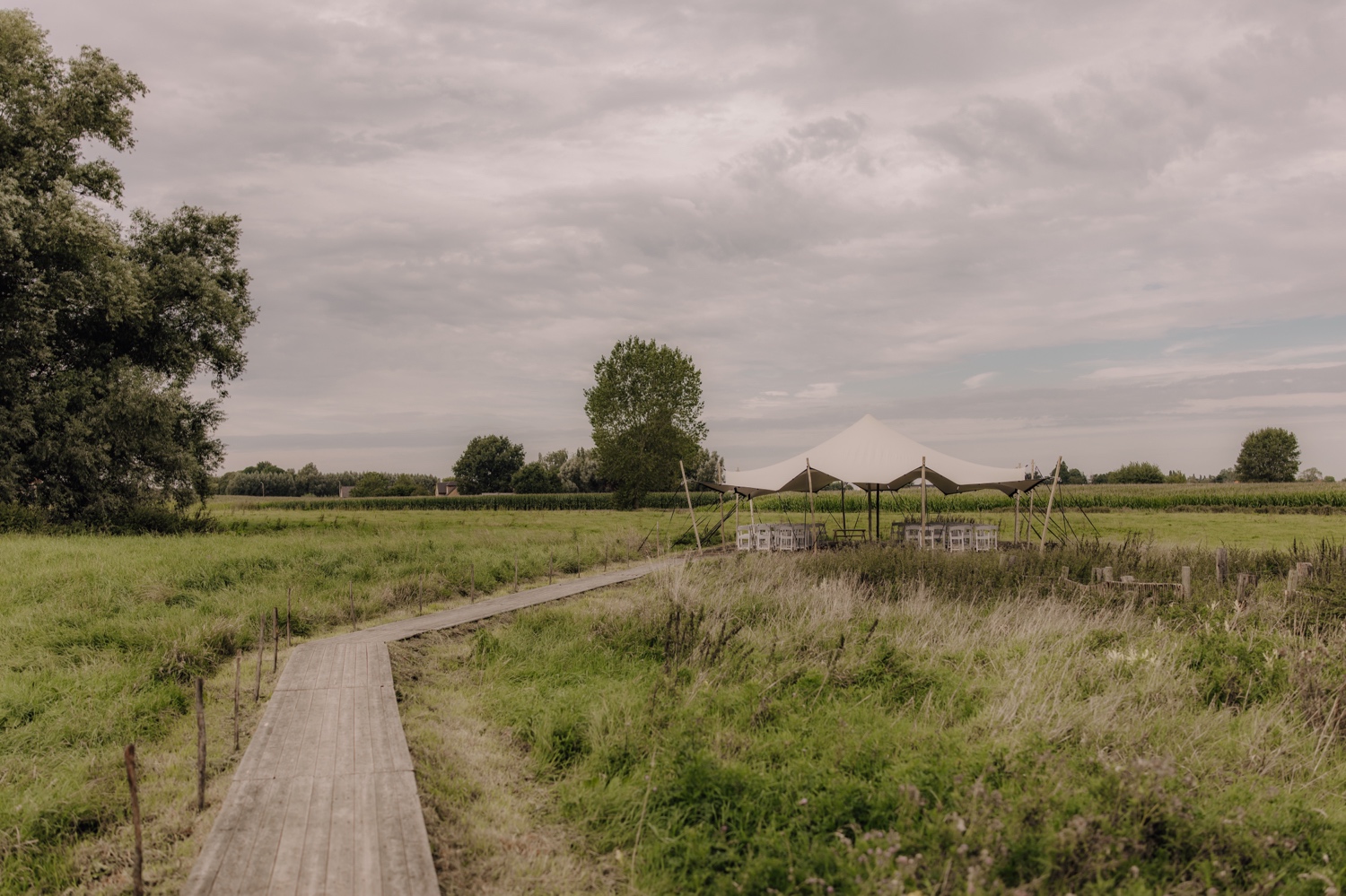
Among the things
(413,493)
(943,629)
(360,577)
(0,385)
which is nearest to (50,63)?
(0,385)

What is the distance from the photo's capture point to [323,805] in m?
4.57

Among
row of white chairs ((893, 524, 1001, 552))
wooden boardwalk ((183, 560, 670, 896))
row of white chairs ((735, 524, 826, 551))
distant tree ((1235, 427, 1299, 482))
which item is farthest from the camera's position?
distant tree ((1235, 427, 1299, 482))

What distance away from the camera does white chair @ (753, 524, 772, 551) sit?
1958cm

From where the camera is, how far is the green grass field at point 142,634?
193 inches

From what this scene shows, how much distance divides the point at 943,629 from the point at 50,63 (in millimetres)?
27336

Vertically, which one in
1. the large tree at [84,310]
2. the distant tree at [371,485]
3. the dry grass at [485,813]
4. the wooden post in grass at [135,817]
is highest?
the large tree at [84,310]

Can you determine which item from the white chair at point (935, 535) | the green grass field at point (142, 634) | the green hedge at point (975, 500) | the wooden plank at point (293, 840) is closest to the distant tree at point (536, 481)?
the green hedge at point (975, 500)

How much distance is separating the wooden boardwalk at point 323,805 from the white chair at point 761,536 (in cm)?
1302

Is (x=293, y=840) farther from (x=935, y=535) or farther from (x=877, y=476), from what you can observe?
(x=935, y=535)

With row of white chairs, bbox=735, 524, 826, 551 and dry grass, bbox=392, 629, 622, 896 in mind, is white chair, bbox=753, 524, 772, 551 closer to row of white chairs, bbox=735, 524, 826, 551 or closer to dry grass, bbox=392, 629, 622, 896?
row of white chairs, bbox=735, 524, 826, 551

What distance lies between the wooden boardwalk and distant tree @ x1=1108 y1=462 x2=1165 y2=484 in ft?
309

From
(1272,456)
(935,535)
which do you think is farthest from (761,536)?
(1272,456)

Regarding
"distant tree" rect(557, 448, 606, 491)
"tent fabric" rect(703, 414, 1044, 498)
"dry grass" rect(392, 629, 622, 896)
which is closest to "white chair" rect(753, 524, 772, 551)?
"tent fabric" rect(703, 414, 1044, 498)

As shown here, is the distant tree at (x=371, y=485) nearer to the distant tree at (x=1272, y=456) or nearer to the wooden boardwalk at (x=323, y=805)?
the wooden boardwalk at (x=323, y=805)
